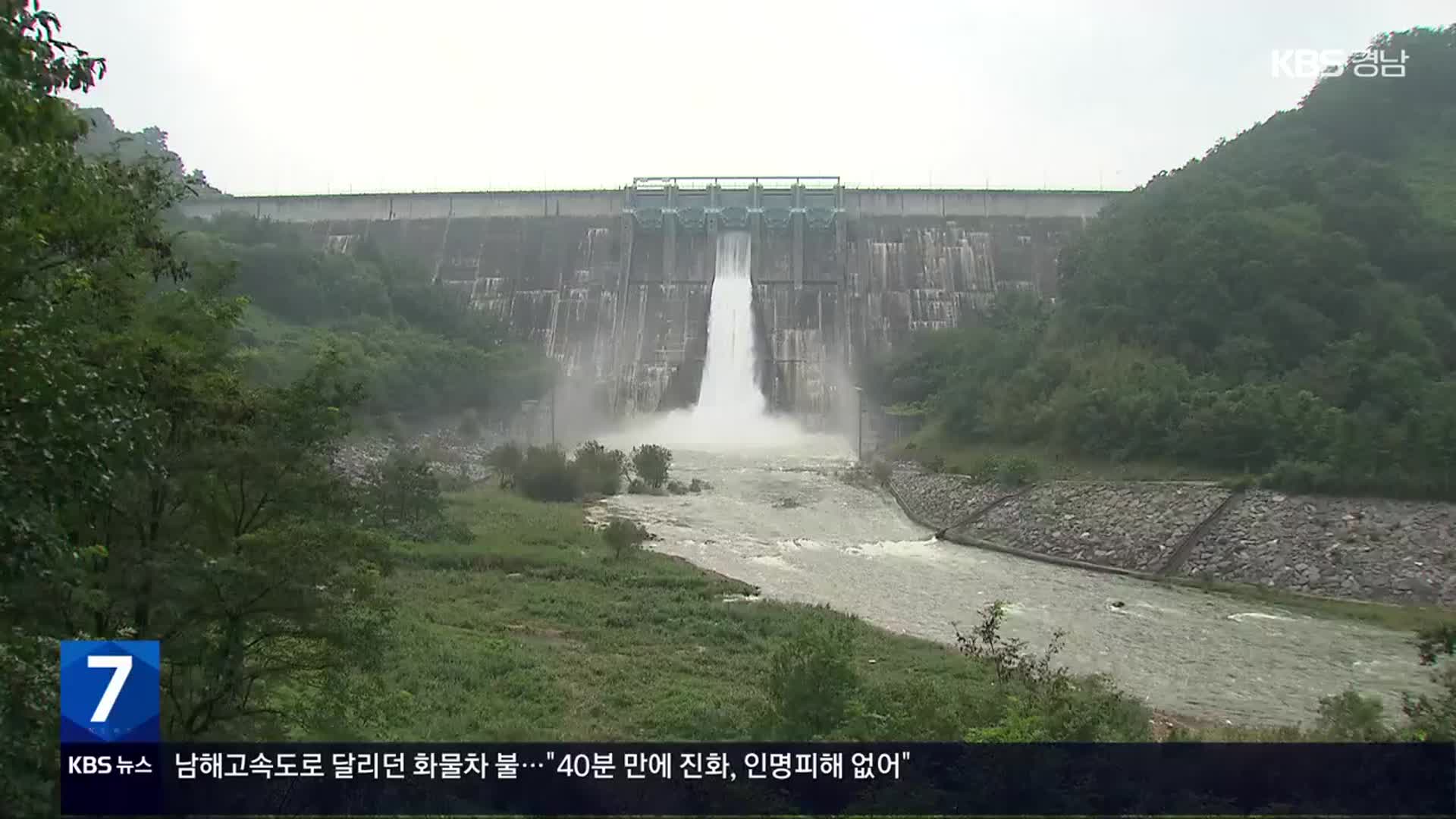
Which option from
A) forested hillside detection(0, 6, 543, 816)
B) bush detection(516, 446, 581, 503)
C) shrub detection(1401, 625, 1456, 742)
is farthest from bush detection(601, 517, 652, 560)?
shrub detection(1401, 625, 1456, 742)

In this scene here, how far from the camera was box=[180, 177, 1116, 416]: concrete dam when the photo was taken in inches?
1927

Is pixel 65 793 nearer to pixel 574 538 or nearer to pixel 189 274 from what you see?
pixel 189 274

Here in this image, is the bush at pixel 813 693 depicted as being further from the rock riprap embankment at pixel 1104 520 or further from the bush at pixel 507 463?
the bush at pixel 507 463

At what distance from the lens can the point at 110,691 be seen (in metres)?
4.44

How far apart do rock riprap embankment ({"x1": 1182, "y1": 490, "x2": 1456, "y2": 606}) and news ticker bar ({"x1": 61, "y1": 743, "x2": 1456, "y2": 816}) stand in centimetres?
1263

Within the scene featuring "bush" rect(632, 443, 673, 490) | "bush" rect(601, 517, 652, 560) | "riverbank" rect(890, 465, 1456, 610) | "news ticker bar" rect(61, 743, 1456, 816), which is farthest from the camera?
"bush" rect(632, 443, 673, 490)

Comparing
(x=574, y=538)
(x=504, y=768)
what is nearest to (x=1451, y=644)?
(x=504, y=768)

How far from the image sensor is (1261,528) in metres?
19.4

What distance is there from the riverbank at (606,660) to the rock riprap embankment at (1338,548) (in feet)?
27.4

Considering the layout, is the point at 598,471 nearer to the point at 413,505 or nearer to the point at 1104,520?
the point at 413,505

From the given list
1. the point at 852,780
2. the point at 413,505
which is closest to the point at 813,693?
the point at 852,780

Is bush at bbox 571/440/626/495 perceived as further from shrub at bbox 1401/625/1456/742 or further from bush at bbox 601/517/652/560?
shrub at bbox 1401/625/1456/742

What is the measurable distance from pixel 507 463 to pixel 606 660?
19611mm

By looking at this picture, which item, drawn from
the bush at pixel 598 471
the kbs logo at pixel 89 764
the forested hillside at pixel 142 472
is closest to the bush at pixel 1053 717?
the forested hillside at pixel 142 472
